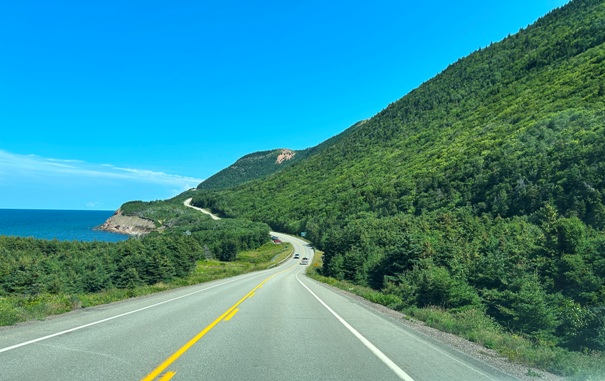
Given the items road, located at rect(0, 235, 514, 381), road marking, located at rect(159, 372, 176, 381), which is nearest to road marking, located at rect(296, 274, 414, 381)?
road, located at rect(0, 235, 514, 381)

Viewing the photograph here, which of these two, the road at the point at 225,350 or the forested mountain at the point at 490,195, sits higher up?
the forested mountain at the point at 490,195

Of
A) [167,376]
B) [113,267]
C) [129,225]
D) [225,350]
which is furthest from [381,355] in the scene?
[129,225]

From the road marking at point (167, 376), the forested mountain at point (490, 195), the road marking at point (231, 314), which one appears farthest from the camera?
the forested mountain at point (490, 195)

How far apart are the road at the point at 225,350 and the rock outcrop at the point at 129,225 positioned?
6767 inches

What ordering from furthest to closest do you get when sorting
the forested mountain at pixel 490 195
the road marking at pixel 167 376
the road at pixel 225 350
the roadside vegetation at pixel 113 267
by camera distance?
the forested mountain at pixel 490 195, the roadside vegetation at pixel 113 267, the road at pixel 225 350, the road marking at pixel 167 376

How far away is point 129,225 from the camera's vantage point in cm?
18362

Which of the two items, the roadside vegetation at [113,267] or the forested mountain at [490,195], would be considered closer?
the roadside vegetation at [113,267]

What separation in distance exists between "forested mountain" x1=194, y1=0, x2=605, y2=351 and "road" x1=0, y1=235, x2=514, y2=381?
7515mm

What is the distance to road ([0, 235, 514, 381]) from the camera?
5.61 meters

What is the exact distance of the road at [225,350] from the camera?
561 cm

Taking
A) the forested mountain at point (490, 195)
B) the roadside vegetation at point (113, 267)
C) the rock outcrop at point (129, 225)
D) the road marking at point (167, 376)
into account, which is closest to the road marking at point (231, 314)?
the road marking at point (167, 376)

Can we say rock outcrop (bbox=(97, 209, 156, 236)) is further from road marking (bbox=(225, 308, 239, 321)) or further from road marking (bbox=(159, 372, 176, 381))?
road marking (bbox=(159, 372, 176, 381))

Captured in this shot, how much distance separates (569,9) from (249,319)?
215143mm

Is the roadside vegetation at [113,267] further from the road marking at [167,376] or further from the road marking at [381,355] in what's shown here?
the road marking at [381,355]
